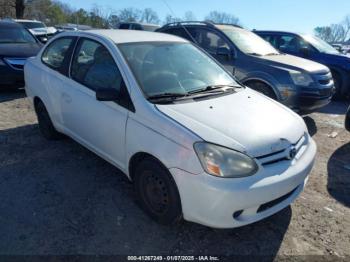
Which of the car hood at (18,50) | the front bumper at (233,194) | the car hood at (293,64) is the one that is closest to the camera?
the front bumper at (233,194)

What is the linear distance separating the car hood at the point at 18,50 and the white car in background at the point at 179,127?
156 inches

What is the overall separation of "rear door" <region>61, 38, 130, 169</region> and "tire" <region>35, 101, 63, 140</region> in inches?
25.6

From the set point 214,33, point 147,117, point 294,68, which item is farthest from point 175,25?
point 147,117

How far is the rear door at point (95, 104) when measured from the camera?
3094mm

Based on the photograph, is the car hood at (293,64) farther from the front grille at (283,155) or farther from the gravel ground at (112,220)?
the front grille at (283,155)

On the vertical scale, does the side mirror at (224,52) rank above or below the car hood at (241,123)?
above

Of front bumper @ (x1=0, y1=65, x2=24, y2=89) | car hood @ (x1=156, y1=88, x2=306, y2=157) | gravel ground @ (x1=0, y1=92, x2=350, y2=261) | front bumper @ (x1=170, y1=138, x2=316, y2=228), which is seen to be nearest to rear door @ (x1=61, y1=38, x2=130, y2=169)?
gravel ground @ (x1=0, y1=92, x2=350, y2=261)

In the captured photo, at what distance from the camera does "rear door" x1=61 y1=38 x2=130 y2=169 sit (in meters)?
3.09

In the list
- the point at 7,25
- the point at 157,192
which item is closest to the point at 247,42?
the point at 157,192

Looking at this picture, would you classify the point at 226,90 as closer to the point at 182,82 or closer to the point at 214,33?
the point at 182,82

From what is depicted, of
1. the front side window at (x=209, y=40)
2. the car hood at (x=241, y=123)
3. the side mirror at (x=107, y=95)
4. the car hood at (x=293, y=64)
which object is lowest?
the car hood at (x=241, y=123)

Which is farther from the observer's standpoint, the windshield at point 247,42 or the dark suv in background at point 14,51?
the dark suv in background at point 14,51

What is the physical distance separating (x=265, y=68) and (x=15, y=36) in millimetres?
6763

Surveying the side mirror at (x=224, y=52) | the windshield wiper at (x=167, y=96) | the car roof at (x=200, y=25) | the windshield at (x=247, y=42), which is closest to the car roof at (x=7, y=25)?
the car roof at (x=200, y=25)
